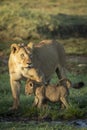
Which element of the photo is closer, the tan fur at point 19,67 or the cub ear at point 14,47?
the tan fur at point 19,67

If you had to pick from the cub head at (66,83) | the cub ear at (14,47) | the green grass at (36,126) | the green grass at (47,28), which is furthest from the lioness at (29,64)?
the green grass at (36,126)

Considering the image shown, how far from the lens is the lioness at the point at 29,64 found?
10724 millimetres

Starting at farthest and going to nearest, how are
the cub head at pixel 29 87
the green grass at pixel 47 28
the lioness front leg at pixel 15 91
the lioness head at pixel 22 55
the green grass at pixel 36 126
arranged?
the green grass at pixel 47 28, the lioness front leg at pixel 15 91, the cub head at pixel 29 87, the lioness head at pixel 22 55, the green grass at pixel 36 126

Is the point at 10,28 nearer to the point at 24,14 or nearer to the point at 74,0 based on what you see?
the point at 24,14

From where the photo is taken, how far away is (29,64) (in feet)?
35.0

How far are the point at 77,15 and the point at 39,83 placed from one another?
628 inches

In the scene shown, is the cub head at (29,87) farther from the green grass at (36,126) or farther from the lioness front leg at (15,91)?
the green grass at (36,126)

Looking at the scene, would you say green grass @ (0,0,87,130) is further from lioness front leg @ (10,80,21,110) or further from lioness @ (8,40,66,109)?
lioness @ (8,40,66,109)

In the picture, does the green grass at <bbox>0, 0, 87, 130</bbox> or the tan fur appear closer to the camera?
the tan fur

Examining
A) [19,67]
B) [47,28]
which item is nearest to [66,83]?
[19,67]

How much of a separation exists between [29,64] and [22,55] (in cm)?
21

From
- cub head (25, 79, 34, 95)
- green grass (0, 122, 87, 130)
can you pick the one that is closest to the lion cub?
cub head (25, 79, 34, 95)

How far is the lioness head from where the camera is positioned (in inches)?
419

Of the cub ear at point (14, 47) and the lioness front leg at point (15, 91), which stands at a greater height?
the cub ear at point (14, 47)
